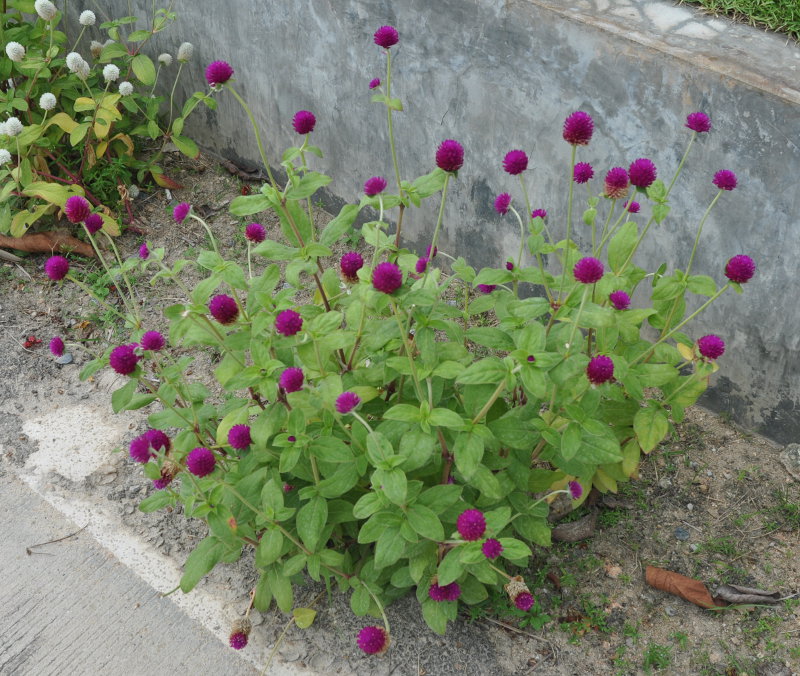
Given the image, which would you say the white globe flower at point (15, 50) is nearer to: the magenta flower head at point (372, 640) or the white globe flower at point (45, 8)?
the white globe flower at point (45, 8)

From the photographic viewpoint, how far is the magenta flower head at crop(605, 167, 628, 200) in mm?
2363

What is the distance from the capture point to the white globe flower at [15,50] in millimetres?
4066

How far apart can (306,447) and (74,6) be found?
3.76m

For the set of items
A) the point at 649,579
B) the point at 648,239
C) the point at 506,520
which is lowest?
the point at 649,579

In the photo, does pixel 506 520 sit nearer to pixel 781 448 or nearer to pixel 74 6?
pixel 781 448

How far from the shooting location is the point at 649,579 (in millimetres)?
2762

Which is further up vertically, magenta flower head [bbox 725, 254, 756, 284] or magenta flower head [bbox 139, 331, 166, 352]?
magenta flower head [bbox 725, 254, 756, 284]

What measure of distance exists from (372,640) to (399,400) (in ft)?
2.22

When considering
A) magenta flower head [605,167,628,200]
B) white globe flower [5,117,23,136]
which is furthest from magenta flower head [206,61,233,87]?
white globe flower [5,117,23,136]

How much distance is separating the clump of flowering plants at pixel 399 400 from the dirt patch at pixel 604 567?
152mm

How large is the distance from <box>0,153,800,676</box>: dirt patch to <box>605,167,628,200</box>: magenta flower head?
45.2 inches

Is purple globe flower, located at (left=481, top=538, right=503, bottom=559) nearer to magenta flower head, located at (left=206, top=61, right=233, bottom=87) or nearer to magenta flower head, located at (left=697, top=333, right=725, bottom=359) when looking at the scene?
magenta flower head, located at (left=697, top=333, right=725, bottom=359)

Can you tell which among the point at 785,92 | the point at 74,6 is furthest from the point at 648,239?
the point at 74,6

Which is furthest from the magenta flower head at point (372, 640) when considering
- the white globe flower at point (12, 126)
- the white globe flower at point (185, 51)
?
the white globe flower at point (185, 51)
